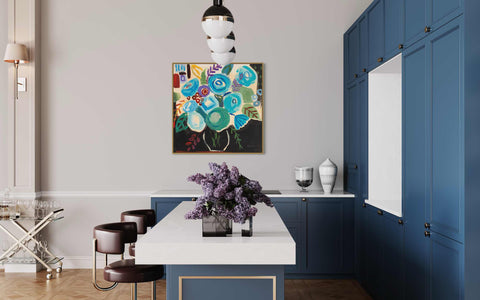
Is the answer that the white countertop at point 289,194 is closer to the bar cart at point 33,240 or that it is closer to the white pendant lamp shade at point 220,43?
the bar cart at point 33,240

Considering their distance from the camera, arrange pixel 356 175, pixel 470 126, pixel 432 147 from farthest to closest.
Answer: pixel 356 175, pixel 432 147, pixel 470 126

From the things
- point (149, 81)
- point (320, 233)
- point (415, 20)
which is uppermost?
point (415, 20)

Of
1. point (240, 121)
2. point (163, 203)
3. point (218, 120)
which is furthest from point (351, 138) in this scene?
point (163, 203)

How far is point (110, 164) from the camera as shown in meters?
6.19

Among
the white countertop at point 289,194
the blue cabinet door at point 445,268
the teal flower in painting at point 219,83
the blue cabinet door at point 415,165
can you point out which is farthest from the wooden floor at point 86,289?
the teal flower in painting at point 219,83

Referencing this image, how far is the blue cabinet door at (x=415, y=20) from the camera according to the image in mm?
3508

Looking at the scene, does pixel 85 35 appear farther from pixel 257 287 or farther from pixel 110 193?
pixel 257 287

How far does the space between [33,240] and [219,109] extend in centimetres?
284

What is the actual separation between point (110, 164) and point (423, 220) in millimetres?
4111

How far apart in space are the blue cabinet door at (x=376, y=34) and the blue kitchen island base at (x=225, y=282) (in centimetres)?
259

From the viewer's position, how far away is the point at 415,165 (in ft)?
12.0

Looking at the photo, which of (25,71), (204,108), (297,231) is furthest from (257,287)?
(25,71)

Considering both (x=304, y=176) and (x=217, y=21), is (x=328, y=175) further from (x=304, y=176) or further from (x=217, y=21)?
(x=217, y=21)

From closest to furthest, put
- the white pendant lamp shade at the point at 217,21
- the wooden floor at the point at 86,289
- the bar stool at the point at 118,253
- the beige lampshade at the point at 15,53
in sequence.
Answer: the white pendant lamp shade at the point at 217,21, the bar stool at the point at 118,253, the wooden floor at the point at 86,289, the beige lampshade at the point at 15,53
